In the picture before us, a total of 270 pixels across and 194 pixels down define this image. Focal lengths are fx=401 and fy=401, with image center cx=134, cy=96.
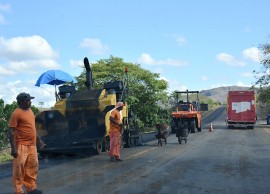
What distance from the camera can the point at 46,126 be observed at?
14.1 meters

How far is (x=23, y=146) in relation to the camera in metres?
7.06

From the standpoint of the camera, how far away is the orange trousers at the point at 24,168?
273 inches

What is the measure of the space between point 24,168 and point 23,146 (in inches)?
15.1

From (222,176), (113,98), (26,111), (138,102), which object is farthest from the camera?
(138,102)

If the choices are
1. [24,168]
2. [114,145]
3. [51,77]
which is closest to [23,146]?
[24,168]

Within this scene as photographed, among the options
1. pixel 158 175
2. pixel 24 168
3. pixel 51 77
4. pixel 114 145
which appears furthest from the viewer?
pixel 51 77

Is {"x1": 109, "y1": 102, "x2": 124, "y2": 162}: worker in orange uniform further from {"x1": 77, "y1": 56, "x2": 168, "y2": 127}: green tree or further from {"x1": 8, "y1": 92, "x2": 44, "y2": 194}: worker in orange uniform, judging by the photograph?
{"x1": 77, "y1": 56, "x2": 168, "y2": 127}: green tree

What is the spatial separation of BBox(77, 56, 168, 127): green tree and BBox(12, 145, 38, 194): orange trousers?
29.7 m

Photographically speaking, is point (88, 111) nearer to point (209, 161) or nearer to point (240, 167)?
point (209, 161)

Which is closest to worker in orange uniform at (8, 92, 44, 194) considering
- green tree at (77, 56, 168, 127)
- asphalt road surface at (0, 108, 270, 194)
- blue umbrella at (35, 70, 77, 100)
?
asphalt road surface at (0, 108, 270, 194)

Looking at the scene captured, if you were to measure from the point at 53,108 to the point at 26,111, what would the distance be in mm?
8043

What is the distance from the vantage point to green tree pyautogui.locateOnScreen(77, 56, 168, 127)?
38.9 meters

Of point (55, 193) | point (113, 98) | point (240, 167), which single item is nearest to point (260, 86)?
point (113, 98)

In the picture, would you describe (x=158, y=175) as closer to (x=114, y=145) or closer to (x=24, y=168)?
(x=114, y=145)
